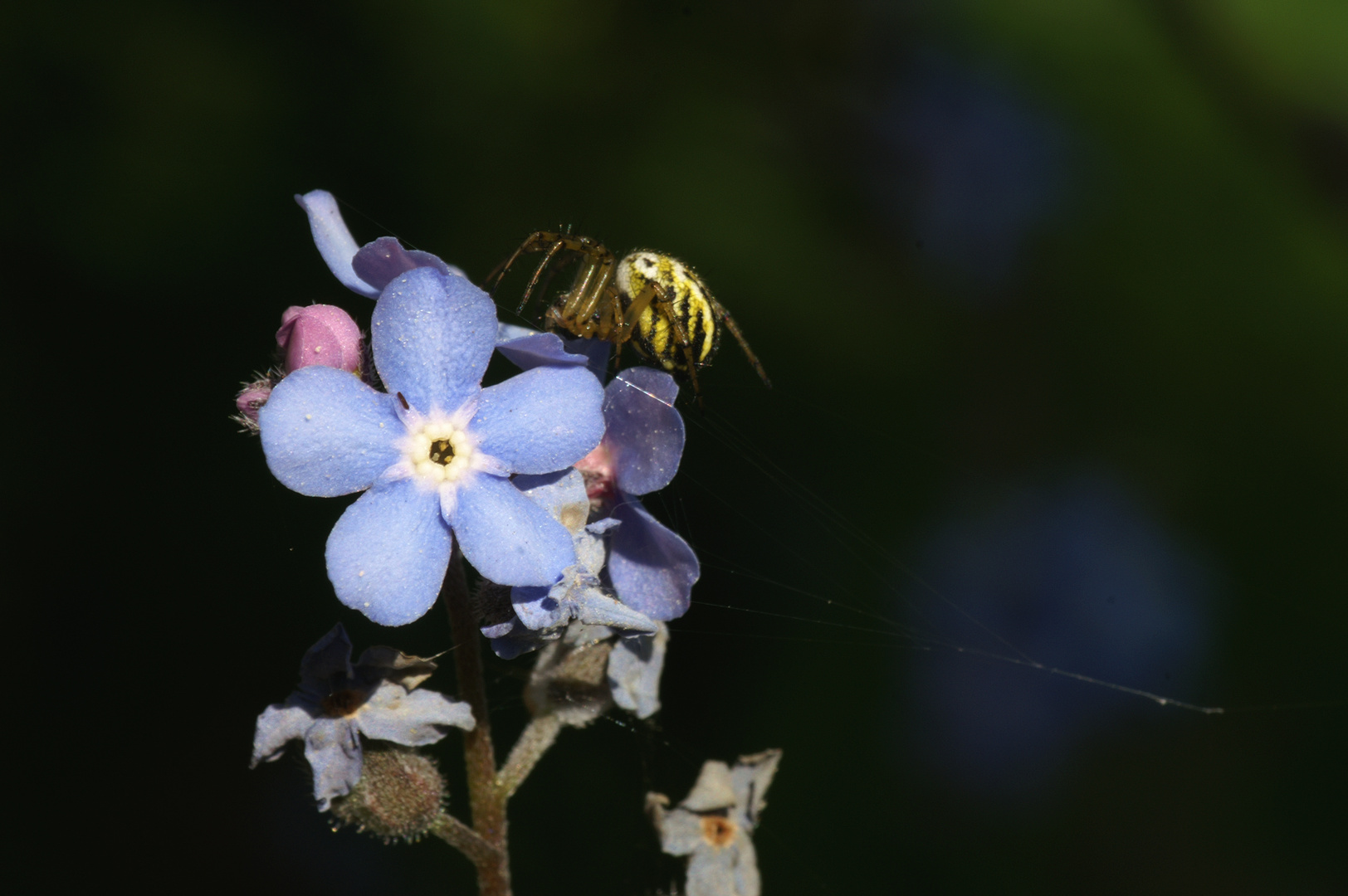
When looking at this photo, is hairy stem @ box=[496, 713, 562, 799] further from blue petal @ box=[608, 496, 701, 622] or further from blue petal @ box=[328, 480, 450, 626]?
blue petal @ box=[328, 480, 450, 626]

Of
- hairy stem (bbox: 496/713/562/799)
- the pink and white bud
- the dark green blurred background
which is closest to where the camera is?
the pink and white bud

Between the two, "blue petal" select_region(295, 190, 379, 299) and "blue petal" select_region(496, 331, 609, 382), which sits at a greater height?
"blue petal" select_region(295, 190, 379, 299)

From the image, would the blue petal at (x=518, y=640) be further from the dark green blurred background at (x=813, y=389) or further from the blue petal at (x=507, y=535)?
the dark green blurred background at (x=813, y=389)

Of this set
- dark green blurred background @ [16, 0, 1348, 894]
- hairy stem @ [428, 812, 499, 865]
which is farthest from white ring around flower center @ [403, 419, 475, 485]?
dark green blurred background @ [16, 0, 1348, 894]

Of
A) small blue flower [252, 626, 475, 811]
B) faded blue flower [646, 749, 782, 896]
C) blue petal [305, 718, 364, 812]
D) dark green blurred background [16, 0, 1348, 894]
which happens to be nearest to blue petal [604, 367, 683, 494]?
small blue flower [252, 626, 475, 811]

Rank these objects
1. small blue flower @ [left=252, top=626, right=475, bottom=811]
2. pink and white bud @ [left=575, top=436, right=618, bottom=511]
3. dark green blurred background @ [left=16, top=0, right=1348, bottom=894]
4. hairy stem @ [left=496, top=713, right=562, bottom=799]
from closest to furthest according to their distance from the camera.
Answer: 1. small blue flower @ [left=252, top=626, right=475, bottom=811]
2. pink and white bud @ [left=575, top=436, right=618, bottom=511]
3. hairy stem @ [left=496, top=713, right=562, bottom=799]
4. dark green blurred background @ [left=16, top=0, right=1348, bottom=894]

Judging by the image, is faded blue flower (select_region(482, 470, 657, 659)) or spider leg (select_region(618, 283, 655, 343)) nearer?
faded blue flower (select_region(482, 470, 657, 659))

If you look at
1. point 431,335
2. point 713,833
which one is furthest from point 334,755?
A: point 713,833

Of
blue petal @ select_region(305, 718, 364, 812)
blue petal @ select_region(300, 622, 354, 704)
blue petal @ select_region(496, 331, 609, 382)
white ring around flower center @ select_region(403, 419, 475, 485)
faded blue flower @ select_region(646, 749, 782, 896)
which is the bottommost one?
faded blue flower @ select_region(646, 749, 782, 896)

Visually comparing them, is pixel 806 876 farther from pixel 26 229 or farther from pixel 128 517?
pixel 26 229
